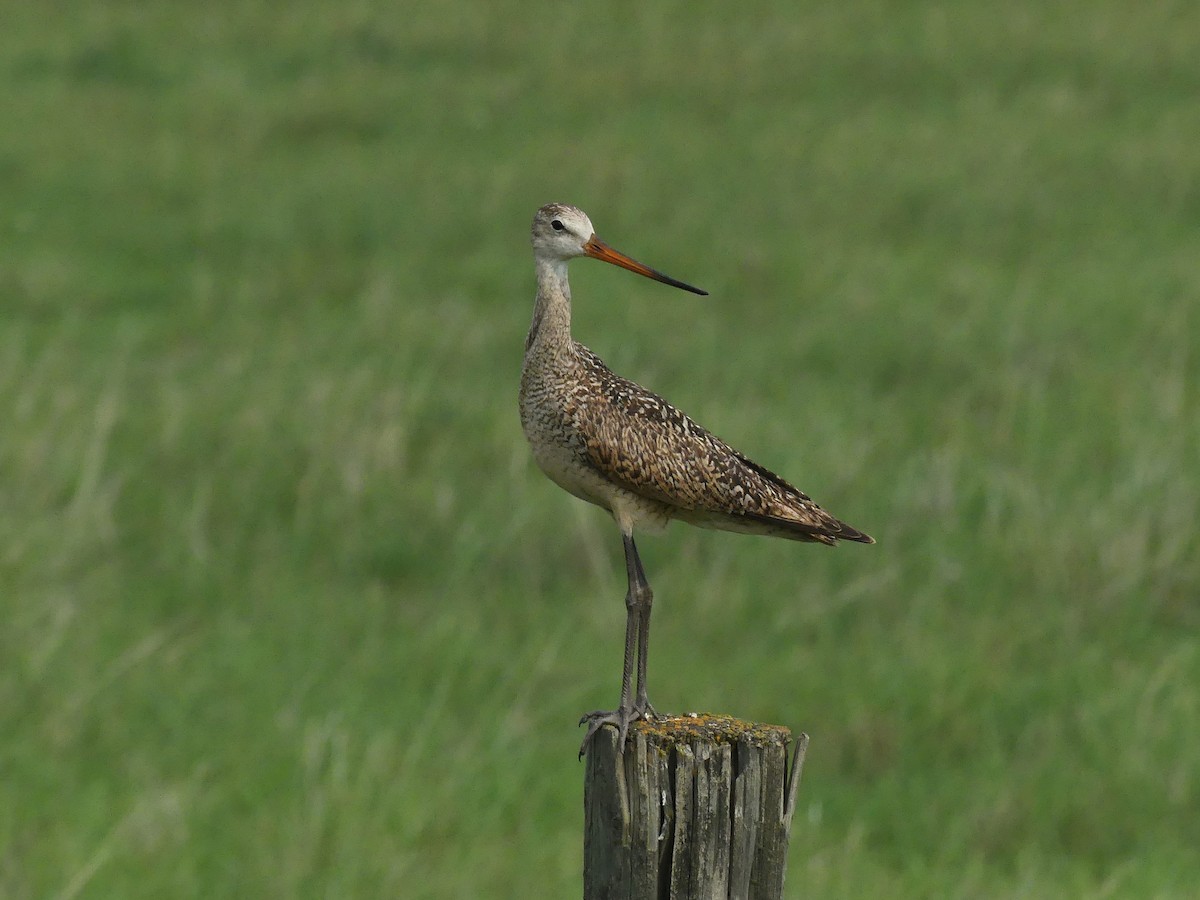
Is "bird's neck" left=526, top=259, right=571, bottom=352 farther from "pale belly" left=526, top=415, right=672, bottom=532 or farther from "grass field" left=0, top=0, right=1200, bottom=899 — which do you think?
"grass field" left=0, top=0, right=1200, bottom=899

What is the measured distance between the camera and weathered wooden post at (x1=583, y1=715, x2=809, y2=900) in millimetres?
3682

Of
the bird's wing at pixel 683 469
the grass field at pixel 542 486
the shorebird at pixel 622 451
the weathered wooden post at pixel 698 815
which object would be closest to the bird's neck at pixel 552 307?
the shorebird at pixel 622 451

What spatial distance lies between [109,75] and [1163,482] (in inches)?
573

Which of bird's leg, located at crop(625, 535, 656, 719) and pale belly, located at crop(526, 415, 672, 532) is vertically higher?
pale belly, located at crop(526, 415, 672, 532)

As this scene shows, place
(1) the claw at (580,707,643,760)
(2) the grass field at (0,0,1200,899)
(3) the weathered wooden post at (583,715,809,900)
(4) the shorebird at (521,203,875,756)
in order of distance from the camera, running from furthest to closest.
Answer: (2) the grass field at (0,0,1200,899) < (4) the shorebird at (521,203,875,756) < (1) the claw at (580,707,643,760) < (3) the weathered wooden post at (583,715,809,900)

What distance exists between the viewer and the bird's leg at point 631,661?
13.1 feet

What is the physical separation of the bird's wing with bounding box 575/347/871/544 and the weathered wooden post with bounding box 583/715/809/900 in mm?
594

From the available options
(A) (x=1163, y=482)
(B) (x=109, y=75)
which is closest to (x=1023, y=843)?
(A) (x=1163, y=482)

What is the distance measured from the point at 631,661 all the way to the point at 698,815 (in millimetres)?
735

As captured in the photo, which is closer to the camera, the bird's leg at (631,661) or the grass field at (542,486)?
the bird's leg at (631,661)

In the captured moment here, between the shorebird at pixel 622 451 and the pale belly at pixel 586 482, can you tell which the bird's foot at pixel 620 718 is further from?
the pale belly at pixel 586 482

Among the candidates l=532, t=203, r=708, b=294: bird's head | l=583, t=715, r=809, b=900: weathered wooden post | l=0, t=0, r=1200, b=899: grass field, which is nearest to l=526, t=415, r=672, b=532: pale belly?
l=532, t=203, r=708, b=294: bird's head

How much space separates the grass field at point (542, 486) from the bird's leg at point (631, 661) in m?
2.16

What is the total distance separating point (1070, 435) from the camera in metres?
10.7
